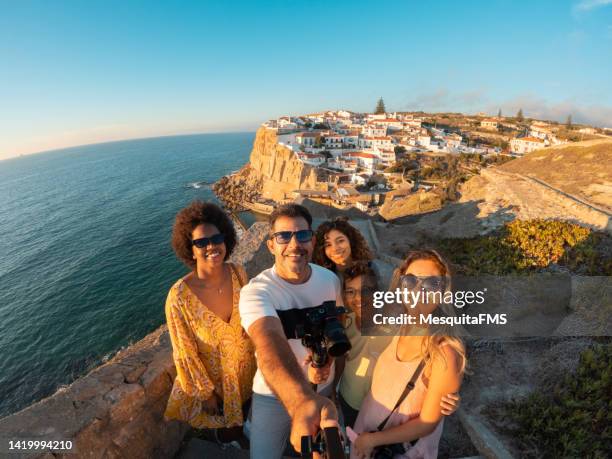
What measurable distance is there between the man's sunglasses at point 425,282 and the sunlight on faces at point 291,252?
870mm

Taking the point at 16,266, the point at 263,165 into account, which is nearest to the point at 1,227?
the point at 16,266

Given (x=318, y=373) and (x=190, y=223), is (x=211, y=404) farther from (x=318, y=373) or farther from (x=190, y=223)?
(x=190, y=223)

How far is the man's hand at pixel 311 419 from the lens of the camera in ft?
4.42

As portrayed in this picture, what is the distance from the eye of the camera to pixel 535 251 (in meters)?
8.74

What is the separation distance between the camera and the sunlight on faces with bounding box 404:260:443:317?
2.15 metres

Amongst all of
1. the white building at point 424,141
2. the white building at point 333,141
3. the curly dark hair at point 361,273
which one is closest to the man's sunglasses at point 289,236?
the curly dark hair at point 361,273

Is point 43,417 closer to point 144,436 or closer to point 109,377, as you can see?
point 109,377

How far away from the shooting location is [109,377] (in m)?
2.78

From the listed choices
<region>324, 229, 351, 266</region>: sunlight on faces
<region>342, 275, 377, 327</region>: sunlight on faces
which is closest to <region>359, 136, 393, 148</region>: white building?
<region>324, 229, 351, 266</region>: sunlight on faces

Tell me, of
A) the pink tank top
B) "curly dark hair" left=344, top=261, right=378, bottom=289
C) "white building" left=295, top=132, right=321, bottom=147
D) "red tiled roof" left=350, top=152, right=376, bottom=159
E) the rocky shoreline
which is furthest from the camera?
"white building" left=295, top=132, right=321, bottom=147

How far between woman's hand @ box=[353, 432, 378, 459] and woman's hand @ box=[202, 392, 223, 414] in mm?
1396

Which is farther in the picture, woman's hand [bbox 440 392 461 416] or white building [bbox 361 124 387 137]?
white building [bbox 361 124 387 137]

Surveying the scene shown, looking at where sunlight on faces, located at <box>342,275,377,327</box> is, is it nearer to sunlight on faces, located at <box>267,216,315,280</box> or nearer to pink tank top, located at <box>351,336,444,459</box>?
pink tank top, located at <box>351,336,444,459</box>

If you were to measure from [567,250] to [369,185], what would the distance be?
40223 millimetres
